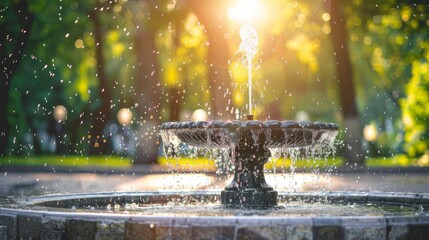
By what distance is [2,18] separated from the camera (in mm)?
26531

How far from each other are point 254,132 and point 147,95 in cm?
1798

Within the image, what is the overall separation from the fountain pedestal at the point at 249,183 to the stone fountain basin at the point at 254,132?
19 centimetres

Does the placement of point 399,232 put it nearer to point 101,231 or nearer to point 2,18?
point 101,231

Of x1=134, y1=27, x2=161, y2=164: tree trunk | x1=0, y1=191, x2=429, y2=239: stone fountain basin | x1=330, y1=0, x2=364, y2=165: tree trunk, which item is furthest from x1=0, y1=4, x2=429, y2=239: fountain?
x1=330, y1=0, x2=364, y2=165: tree trunk

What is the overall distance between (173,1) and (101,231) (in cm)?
2147

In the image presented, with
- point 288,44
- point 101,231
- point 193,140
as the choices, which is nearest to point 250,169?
point 193,140

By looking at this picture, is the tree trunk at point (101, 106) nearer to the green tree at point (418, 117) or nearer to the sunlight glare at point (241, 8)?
the sunlight glare at point (241, 8)

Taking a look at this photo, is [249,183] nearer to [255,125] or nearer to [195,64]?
[255,125]

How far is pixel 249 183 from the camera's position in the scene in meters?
9.60

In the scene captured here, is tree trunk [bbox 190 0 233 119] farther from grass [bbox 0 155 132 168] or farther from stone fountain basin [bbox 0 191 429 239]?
stone fountain basin [bbox 0 191 429 239]

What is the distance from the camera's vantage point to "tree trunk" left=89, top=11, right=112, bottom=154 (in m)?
34.7

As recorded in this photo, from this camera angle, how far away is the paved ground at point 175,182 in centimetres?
1585

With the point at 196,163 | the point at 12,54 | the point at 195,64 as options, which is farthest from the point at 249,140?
the point at 195,64

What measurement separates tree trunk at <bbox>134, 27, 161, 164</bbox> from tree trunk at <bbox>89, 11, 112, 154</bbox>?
4.38 m
